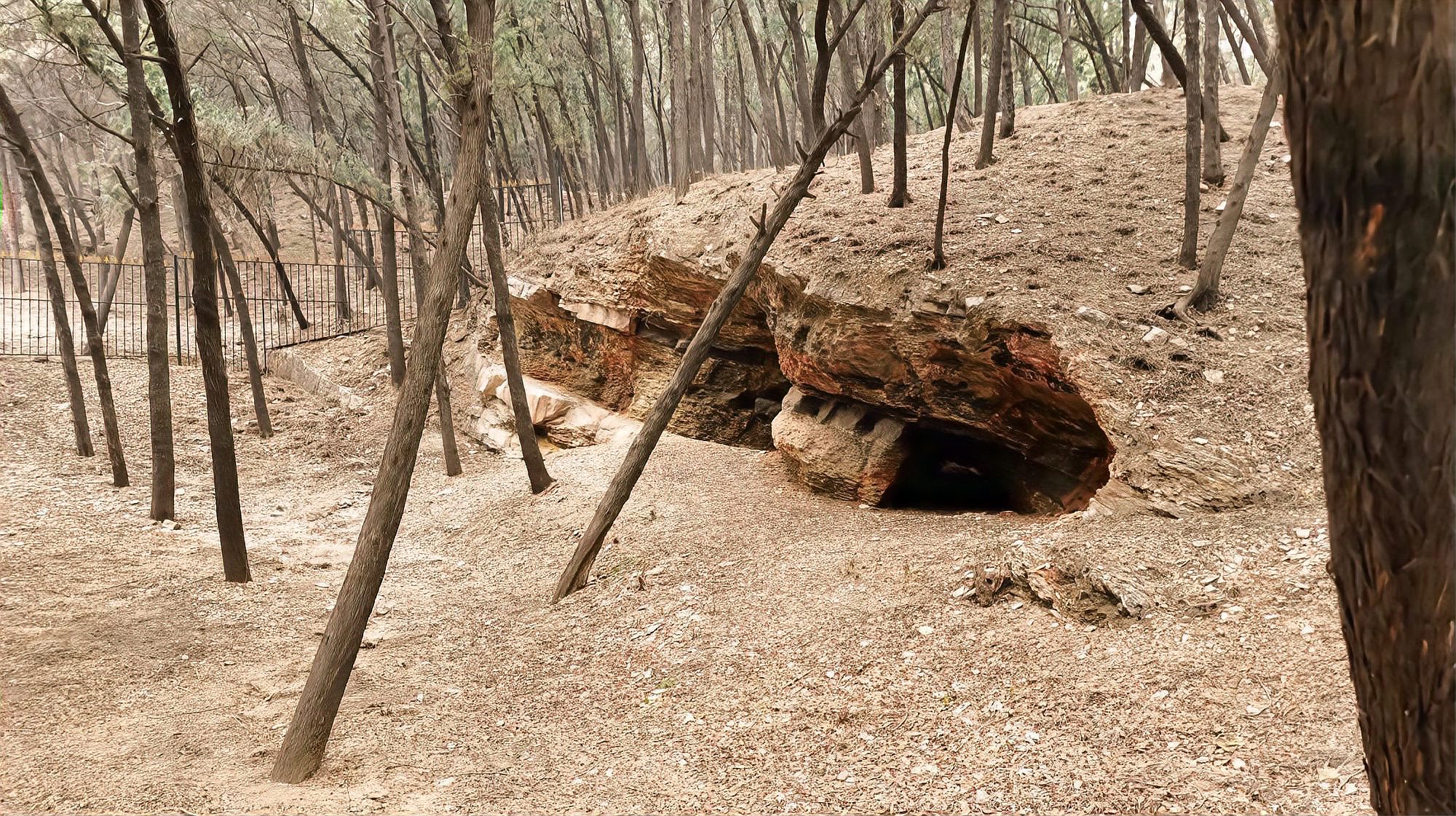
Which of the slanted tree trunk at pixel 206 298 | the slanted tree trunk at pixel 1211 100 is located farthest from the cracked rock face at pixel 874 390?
the slanted tree trunk at pixel 206 298

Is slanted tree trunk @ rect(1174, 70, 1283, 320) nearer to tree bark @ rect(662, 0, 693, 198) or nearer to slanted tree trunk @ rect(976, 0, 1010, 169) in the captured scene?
slanted tree trunk @ rect(976, 0, 1010, 169)

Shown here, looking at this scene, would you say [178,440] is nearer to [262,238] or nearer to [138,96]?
[262,238]

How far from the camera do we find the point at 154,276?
8789mm

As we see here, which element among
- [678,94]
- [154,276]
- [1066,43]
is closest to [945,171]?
[154,276]

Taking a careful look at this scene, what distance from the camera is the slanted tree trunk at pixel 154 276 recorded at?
316 inches

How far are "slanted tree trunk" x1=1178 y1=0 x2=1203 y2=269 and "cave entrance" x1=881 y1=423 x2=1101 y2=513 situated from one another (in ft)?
7.39

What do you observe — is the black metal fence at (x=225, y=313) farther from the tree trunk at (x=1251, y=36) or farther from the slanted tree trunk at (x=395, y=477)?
the tree trunk at (x=1251, y=36)

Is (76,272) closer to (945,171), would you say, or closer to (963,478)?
(945,171)

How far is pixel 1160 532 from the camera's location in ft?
18.3

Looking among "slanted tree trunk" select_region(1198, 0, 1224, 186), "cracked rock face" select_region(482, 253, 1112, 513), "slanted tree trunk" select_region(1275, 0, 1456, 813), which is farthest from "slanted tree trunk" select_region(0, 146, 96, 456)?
"slanted tree trunk" select_region(1198, 0, 1224, 186)

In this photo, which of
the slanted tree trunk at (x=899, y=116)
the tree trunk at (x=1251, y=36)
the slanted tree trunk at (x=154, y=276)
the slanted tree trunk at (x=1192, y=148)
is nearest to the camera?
the slanted tree trunk at (x=1192, y=148)

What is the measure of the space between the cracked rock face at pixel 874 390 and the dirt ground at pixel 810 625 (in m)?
0.36

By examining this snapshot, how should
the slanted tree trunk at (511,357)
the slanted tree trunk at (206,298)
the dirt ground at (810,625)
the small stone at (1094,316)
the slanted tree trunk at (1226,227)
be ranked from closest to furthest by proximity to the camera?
the dirt ground at (810,625)
the slanted tree trunk at (206,298)
the slanted tree trunk at (1226,227)
the small stone at (1094,316)
the slanted tree trunk at (511,357)

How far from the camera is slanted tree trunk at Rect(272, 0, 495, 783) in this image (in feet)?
14.9
